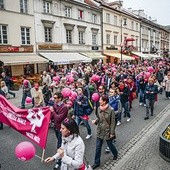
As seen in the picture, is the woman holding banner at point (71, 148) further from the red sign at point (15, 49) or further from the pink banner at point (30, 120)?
the red sign at point (15, 49)

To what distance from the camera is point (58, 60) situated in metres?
24.2

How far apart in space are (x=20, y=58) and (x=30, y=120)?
1687cm

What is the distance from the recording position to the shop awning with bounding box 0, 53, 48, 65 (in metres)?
19.9

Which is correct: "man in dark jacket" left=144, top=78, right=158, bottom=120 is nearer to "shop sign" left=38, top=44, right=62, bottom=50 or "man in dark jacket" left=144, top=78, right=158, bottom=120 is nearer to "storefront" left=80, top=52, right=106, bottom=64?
"shop sign" left=38, top=44, right=62, bottom=50

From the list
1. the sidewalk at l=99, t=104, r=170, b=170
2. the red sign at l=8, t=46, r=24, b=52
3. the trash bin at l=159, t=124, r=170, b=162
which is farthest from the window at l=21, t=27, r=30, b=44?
the trash bin at l=159, t=124, r=170, b=162

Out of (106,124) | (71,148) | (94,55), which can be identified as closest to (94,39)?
(94,55)

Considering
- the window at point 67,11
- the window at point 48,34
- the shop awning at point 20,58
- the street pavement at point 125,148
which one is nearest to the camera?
the street pavement at point 125,148

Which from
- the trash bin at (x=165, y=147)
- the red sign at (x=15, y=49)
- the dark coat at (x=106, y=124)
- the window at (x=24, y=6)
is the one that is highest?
the window at (x=24, y=6)

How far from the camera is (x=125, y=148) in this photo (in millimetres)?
6918

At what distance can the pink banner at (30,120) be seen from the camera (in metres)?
5.11

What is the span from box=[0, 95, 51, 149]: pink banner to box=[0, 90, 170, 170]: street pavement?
1.06 metres

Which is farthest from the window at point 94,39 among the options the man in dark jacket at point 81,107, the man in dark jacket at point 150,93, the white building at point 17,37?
the man in dark jacket at point 81,107

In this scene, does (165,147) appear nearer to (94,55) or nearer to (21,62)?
(21,62)

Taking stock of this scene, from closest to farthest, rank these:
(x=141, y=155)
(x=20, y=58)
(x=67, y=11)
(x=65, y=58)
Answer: (x=141, y=155) < (x=20, y=58) < (x=65, y=58) < (x=67, y=11)
